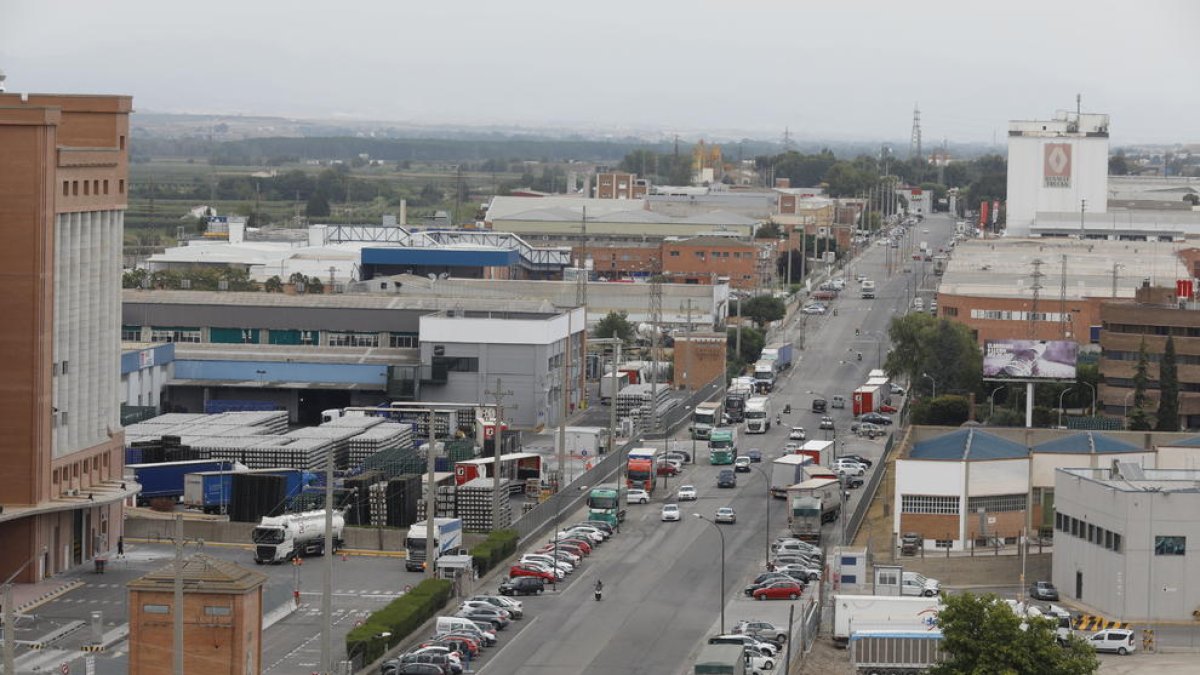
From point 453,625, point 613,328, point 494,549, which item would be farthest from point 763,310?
point 453,625

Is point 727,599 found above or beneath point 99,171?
beneath

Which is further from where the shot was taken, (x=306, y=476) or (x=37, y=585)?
(x=306, y=476)

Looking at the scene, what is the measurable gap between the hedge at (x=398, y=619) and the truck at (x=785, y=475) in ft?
44.7

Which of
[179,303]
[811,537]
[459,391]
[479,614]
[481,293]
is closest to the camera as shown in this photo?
[479,614]

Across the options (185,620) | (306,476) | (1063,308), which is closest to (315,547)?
(306,476)

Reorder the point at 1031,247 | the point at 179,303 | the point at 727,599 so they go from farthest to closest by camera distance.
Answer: the point at 1031,247, the point at 179,303, the point at 727,599

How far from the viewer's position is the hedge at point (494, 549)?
40.4m

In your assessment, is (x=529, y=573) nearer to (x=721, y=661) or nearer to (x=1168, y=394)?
(x=721, y=661)

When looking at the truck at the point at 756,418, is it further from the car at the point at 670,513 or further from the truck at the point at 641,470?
the car at the point at 670,513

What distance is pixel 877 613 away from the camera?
36.2 meters

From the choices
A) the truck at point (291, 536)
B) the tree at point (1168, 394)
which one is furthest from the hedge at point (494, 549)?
the tree at point (1168, 394)

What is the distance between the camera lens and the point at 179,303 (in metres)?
65.6

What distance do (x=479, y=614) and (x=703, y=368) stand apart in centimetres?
3643

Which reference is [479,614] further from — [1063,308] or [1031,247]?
[1031,247]
